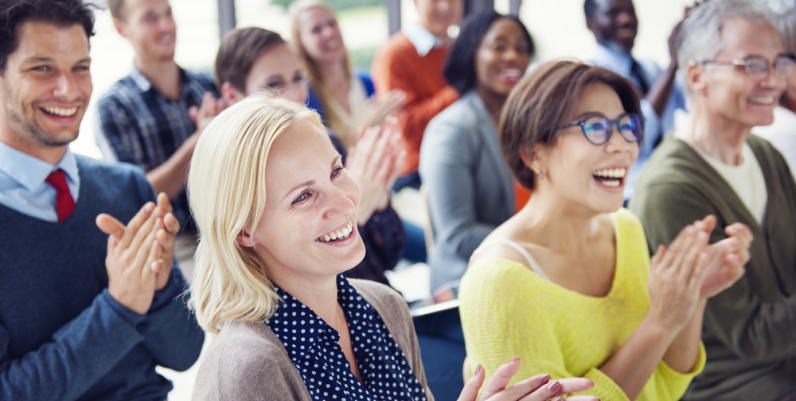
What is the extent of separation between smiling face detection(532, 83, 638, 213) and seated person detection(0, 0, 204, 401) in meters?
0.87

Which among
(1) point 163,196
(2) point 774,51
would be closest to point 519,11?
(2) point 774,51

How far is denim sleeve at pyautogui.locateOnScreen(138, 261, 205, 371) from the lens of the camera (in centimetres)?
163

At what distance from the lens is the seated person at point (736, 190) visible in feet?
6.33

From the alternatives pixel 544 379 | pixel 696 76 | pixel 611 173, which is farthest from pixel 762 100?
pixel 544 379

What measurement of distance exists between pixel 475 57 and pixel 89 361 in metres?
2.01

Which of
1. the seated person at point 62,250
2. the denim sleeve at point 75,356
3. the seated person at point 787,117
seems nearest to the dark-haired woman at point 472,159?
the seated person at point 787,117

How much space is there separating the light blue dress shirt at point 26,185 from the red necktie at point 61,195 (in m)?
0.01

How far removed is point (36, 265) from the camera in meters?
1.52

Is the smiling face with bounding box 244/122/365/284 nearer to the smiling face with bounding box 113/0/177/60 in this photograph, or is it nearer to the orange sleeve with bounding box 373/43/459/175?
the smiling face with bounding box 113/0/177/60

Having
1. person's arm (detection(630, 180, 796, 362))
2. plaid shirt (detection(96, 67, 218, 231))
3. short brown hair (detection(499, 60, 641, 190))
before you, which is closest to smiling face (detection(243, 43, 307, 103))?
plaid shirt (detection(96, 67, 218, 231))

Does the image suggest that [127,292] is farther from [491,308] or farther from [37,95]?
[491,308]

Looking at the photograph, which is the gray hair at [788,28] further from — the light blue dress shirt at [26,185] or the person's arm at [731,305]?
the light blue dress shirt at [26,185]

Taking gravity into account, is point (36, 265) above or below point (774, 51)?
below

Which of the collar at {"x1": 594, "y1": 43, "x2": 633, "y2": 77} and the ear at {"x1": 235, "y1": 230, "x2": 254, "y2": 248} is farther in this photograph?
the collar at {"x1": 594, "y1": 43, "x2": 633, "y2": 77}
